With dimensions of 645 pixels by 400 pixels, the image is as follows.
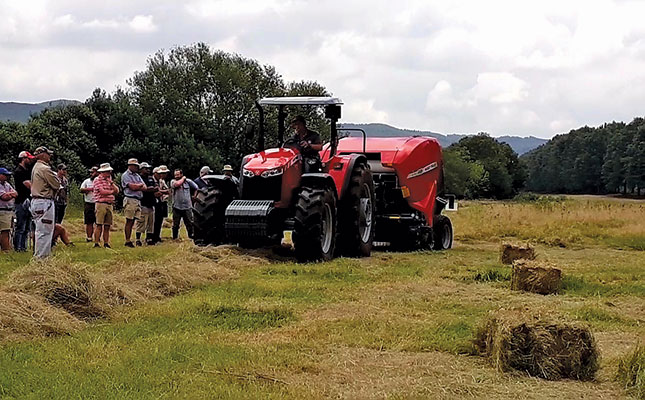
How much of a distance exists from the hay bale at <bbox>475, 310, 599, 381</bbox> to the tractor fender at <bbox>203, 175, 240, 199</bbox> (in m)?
7.77

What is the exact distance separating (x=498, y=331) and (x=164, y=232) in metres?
15.8

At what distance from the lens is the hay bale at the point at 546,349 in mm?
6523

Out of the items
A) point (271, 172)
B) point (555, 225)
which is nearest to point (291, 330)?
point (271, 172)

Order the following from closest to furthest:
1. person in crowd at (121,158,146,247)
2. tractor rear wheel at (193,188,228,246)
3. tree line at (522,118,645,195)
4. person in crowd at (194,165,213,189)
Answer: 1. tractor rear wheel at (193,188,228,246)
2. person in crowd at (121,158,146,247)
3. person in crowd at (194,165,213,189)
4. tree line at (522,118,645,195)

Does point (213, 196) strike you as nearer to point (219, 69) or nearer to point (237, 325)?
point (237, 325)

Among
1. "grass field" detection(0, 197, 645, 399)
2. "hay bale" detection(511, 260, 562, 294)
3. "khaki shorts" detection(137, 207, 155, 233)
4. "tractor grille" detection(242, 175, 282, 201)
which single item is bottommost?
"grass field" detection(0, 197, 645, 399)

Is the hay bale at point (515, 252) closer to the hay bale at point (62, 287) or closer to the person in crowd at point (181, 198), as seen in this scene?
the person in crowd at point (181, 198)

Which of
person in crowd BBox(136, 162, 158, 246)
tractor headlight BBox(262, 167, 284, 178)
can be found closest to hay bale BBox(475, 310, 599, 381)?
tractor headlight BBox(262, 167, 284, 178)

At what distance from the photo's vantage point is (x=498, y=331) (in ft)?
22.2

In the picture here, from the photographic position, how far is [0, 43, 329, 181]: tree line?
1335 inches

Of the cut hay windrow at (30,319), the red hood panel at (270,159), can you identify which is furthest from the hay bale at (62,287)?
the red hood panel at (270,159)

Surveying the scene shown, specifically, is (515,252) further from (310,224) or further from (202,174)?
(202,174)

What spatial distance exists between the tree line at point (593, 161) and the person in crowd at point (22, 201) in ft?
238

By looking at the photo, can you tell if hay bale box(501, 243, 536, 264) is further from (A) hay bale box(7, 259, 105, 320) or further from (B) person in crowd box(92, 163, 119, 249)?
(A) hay bale box(7, 259, 105, 320)
